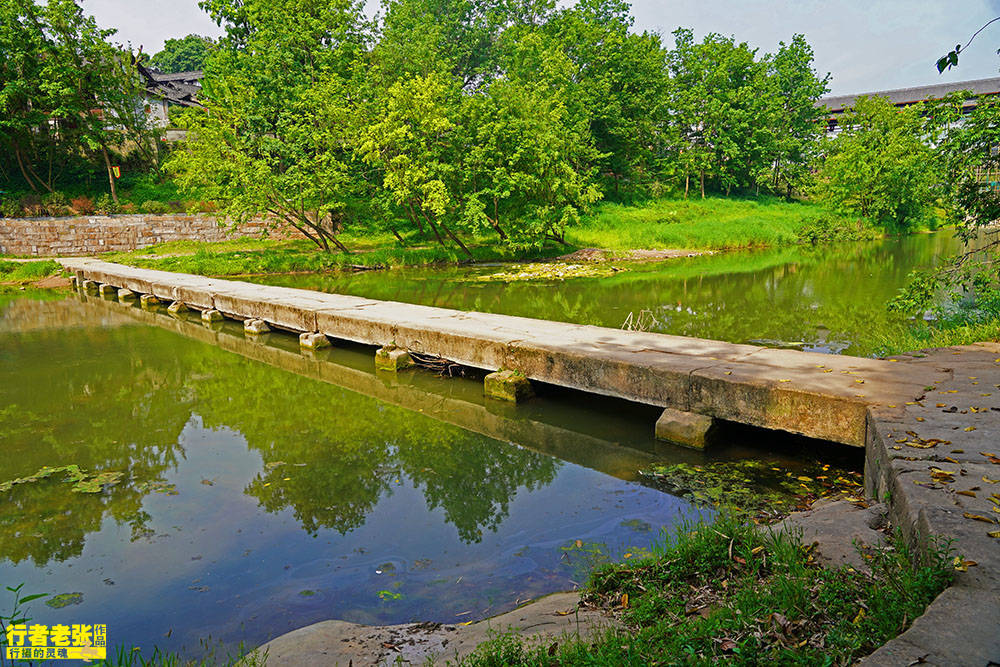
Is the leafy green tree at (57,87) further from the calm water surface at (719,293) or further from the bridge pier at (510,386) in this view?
the bridge pier at (510,386)

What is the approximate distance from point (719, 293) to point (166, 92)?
1775 inches

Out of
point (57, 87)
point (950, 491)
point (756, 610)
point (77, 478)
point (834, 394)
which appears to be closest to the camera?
point (756, 610)

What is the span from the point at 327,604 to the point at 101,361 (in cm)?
900

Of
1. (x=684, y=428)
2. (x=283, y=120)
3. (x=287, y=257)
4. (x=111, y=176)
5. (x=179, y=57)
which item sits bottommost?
(x=684, y=428)

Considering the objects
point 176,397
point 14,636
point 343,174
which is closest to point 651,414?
point 14,636

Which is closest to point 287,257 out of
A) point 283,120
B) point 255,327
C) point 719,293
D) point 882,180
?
point 283,120

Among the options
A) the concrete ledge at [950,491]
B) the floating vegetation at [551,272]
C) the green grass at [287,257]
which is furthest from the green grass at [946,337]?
the green grass at [287,257]

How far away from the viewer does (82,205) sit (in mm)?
30500

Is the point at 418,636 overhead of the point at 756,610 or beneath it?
beneath

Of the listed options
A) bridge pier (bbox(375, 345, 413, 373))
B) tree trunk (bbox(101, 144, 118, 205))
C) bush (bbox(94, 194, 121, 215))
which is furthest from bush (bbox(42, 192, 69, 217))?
bridge pier (bbox(375, 345, 413, 373))

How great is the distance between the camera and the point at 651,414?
7.12m

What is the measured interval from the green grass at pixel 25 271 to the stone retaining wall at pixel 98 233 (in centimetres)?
376

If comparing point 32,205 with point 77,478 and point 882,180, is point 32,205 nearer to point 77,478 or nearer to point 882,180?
point 77,478

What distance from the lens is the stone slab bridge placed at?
249cm
